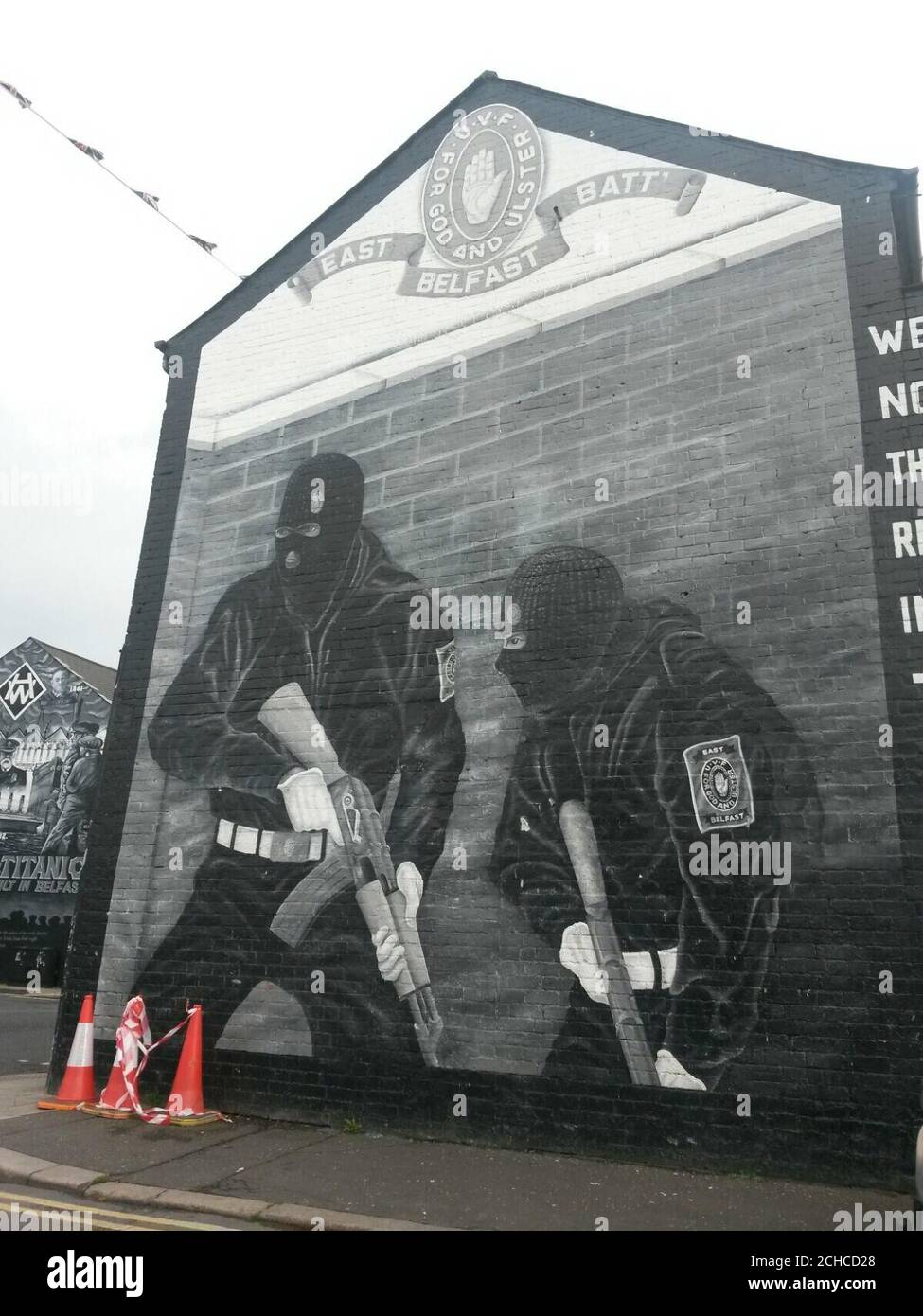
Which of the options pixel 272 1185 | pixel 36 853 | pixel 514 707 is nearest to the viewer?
pixel 272 1185

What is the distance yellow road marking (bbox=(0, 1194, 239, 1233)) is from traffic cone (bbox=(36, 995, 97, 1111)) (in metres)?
2.40

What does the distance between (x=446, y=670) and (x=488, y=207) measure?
450 cm

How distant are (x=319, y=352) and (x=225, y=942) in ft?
18.8

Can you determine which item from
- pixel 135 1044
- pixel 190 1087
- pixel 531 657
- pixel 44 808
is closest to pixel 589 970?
pixel 531 657

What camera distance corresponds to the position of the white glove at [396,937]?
8.13 m

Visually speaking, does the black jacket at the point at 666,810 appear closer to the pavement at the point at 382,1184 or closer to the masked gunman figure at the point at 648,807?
the masked gunman figure at the point at 648,807

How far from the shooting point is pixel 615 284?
28.3 ft

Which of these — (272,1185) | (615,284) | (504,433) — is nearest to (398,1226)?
(272,1185)

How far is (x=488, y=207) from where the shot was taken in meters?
9.52

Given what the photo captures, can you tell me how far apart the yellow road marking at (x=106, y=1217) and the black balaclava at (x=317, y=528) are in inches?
196

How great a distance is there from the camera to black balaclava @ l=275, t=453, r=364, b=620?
933 cm

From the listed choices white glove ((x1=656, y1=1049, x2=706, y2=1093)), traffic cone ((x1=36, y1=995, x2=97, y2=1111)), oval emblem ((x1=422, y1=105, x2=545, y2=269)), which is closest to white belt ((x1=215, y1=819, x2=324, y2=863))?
traffic cone ((x1=36, y1=995, x2=97, y2=1111))

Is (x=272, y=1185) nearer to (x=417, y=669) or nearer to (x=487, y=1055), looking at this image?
(x=487, y=1055)

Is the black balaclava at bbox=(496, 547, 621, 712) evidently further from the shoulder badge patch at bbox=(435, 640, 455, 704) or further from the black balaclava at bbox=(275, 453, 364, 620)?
the black balaclava at bbox=(275, 453, 364, 620)
